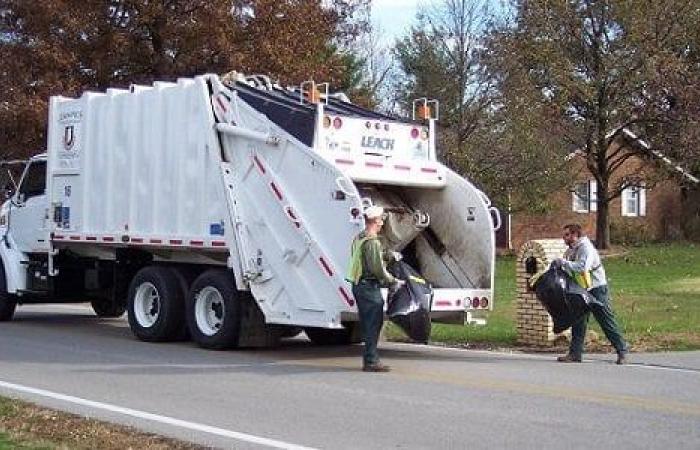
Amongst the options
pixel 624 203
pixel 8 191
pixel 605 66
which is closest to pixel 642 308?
pixel 8 191

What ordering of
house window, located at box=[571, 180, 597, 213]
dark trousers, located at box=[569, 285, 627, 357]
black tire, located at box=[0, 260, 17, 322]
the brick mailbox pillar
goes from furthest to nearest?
house window, located at box=[571, 180, 597, 213], black tire, located at box=[0, 260, 17, 322], the brick mailbox pillar, dark trousers, located at box=[569, 285, 627, 357]

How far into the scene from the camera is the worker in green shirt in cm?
1125

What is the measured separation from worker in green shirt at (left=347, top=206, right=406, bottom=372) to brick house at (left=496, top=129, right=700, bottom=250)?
82.7 feet

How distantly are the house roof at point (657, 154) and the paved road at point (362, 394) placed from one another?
24.8 m

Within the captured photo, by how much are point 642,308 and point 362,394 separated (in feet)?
33.5

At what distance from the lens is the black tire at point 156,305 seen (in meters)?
13.9

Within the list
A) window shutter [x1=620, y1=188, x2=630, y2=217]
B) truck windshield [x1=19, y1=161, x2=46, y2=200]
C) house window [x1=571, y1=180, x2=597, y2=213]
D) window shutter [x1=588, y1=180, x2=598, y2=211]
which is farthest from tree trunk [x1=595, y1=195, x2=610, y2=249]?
truck windshield [x1=19, y1=161, x2=46, y2=200]

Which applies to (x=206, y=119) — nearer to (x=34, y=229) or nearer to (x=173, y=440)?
(x=34, y=229)

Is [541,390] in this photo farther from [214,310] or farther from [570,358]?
[214,310]

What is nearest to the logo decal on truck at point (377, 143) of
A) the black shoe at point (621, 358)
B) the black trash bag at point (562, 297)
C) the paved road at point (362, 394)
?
the black trash bag at point (562, 297)

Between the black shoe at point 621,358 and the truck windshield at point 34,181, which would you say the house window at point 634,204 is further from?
the black shoe at point 621,358

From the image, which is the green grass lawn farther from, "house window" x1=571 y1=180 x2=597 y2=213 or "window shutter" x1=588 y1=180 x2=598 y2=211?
"window shutter" x1=588 y1=180 x2=598 y2=211

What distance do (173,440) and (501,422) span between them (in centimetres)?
263

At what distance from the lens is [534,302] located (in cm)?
1435
